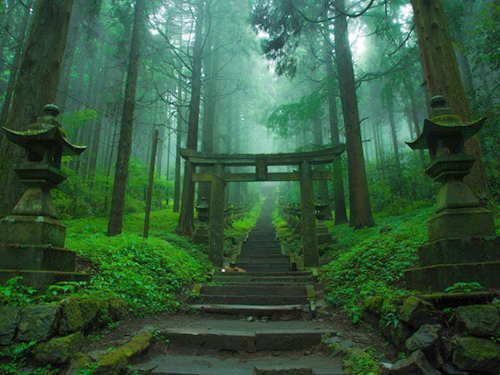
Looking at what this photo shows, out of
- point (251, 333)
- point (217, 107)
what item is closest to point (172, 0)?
point (217, 107)

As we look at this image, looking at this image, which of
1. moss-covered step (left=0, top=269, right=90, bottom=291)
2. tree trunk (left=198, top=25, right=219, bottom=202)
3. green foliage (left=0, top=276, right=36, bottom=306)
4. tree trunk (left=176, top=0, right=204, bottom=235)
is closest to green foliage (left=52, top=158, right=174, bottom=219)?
tree trunk (left=176, top=0, right=204, bottom=235)

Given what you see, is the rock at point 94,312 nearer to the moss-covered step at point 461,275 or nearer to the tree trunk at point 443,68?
the moss-covered step at point 461,275

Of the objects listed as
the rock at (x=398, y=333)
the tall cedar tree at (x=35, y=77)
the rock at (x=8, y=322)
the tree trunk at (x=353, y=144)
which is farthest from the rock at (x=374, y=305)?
the tree trunk at (x=353, y=144)

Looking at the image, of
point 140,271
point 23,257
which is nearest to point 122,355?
point 23,257

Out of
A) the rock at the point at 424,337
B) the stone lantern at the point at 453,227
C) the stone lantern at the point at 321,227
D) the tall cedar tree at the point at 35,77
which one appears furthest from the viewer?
the stone lantern at the point at 321,227

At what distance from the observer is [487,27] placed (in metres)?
7.84

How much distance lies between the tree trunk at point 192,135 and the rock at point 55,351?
716 centimetres

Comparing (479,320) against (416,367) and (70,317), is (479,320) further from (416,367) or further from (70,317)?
(70,317)

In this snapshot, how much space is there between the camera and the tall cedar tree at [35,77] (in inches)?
201

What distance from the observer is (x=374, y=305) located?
3.88 meters

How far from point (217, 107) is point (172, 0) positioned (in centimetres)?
805

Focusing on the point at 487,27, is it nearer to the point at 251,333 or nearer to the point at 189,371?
the point at 251,333

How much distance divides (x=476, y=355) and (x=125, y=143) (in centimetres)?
974

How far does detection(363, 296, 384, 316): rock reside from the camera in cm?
374
